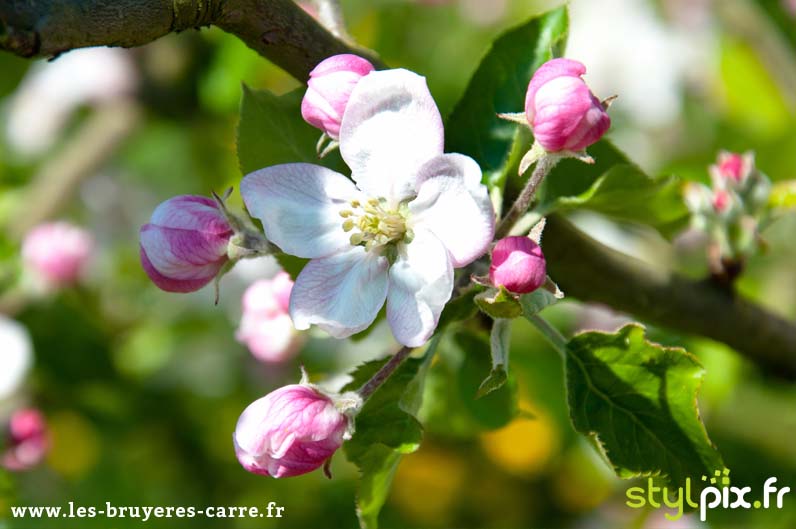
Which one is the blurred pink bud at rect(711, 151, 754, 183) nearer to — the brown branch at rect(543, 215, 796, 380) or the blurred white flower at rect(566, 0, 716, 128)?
the brown branch at rect(543, 215, 796, 380)

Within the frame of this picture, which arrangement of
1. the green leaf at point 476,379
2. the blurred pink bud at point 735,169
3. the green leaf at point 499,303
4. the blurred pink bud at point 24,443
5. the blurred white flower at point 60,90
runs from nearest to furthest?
the green leaf at point 499,303, the green leaf at point 476,379, the blurred pink bud at point 735,169, the blurred pink bud at point 24,443, the blurred white flower at point 60,90

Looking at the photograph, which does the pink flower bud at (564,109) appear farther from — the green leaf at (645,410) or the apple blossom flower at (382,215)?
the green leaf at (645,410)

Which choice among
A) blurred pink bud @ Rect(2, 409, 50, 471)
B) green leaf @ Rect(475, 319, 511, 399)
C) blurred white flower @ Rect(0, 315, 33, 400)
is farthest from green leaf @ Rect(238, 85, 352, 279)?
blurred white flower @ Rect(0, 315, 33, 400)

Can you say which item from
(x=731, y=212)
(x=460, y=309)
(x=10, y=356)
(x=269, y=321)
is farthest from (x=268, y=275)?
(x=460, y=309)

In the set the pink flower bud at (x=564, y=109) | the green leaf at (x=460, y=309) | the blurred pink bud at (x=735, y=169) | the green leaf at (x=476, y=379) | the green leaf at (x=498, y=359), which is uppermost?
the pink flower bud at (x=564, y=109)

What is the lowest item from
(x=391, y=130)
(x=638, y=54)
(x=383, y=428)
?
(x=638, y=54)

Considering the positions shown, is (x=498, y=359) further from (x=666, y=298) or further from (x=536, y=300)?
(x=666, y=298)

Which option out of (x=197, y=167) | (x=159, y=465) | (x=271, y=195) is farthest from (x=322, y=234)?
(x=197, y=167)

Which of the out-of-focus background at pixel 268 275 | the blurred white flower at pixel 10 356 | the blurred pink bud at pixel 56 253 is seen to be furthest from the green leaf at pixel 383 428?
the blurred pink bud at pixel 56 253
